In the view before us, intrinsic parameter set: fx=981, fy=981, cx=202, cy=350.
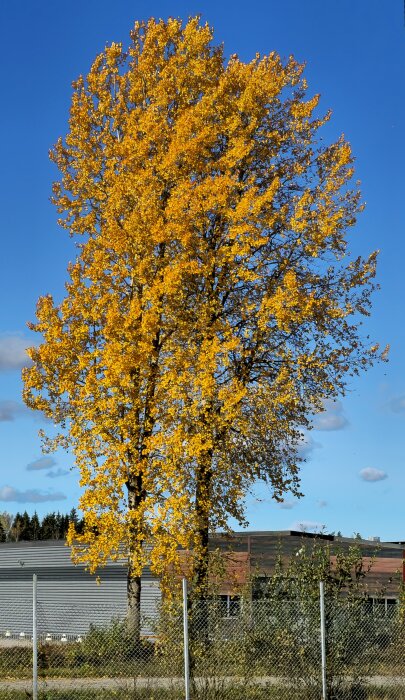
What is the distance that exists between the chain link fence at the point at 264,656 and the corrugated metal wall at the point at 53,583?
16.8m

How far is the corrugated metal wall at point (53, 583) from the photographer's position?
38.8 meters

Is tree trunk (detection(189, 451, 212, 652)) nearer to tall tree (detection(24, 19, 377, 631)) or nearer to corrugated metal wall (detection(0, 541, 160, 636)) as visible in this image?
tall tree (detection(24, 19, 377, 631))

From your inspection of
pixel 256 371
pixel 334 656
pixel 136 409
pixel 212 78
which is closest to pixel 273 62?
pixel 212 78

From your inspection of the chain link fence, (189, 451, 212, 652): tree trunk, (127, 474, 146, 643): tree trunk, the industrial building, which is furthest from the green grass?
the industrial building

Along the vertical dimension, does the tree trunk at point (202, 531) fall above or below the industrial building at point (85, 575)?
above

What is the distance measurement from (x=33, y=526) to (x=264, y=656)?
8344 cm

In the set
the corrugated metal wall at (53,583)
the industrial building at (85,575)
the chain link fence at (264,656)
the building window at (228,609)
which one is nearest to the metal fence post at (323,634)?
the chain link fence at (264,656)

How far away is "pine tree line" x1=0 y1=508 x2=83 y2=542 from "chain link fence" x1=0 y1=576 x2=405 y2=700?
77559 mm

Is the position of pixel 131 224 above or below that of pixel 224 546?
above

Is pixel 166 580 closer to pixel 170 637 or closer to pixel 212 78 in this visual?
pixel 170 637

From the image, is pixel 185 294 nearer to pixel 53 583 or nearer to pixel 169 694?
pixel 169 694

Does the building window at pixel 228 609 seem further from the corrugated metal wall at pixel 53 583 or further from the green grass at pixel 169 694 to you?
the corrugated metal wall at pixel 53 583

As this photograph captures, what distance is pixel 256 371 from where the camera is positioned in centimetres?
2677

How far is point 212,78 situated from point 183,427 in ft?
32.8
